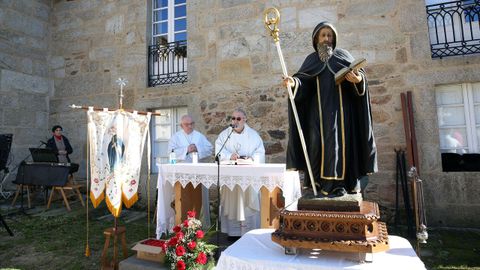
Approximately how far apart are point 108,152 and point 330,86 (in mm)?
2749

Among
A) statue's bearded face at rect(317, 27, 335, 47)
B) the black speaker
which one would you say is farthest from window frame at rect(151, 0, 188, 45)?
statue's bearded face at rect(317, 27, 335, 47)

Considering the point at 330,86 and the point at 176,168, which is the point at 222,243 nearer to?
the point at 176,168

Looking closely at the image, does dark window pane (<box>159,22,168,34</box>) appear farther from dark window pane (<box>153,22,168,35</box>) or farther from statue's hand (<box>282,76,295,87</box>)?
statue's hand (<box>282,76,295,87</box>)

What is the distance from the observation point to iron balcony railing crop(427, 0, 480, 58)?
4863 millimetres

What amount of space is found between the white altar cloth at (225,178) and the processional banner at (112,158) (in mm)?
399

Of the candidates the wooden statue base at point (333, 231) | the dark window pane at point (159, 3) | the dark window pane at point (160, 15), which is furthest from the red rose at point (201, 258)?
the dark window pane at point (159, 3)

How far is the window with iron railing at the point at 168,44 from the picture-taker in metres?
6.78

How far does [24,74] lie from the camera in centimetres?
749

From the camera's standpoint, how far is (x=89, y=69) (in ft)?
24.5

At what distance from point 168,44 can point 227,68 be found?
168 cm

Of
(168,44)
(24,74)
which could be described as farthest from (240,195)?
(24,74)

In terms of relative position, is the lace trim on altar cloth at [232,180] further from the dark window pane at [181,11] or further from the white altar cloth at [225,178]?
the dark window pane at [181,11]

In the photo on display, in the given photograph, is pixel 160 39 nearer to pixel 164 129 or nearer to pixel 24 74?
pixel 164 129

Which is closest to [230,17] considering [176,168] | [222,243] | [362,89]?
[176,168]
